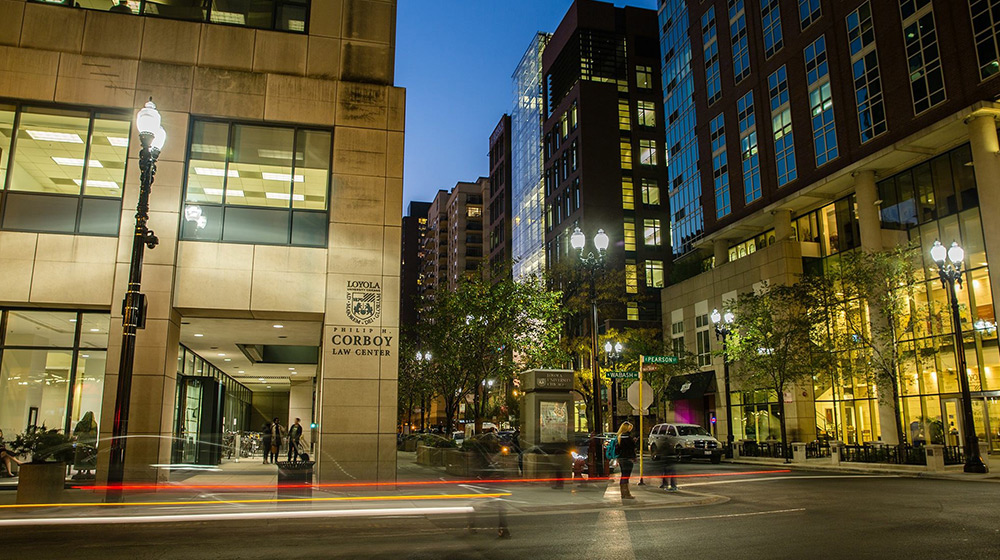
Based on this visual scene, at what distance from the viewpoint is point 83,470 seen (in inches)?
656

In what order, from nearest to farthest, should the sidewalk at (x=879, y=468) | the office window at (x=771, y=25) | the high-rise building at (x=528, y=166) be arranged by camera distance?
the sidewalk at (x=879, y=468) → the office window at (x=771, y=25) → the high-rise building at (x=528, y=166)

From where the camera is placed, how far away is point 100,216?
1770cm

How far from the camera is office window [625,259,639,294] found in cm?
7600

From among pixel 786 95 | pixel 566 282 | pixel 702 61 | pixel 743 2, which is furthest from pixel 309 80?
pixel 702 61

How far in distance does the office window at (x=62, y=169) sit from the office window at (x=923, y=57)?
37.4 m

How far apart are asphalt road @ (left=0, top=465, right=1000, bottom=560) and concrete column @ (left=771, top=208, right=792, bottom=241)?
3436 centimetres

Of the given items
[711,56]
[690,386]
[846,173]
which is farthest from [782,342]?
[711,56]

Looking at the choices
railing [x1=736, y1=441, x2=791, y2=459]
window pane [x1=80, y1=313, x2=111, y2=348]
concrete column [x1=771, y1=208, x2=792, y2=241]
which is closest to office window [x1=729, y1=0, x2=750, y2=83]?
concrete column [x1=771, y1=208, x2=792, y2=241]

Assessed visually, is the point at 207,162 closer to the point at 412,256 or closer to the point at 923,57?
the point at 923,57

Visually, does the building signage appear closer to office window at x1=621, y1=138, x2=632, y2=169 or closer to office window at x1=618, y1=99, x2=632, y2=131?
office window at x1=621, y1=138, x2=632, y2=169

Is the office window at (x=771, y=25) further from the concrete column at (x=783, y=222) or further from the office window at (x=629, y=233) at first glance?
the office window at (x=629, y=233)

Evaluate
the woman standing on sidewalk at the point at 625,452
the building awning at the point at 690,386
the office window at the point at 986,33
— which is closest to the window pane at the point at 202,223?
the woman standing on sidewalk at the point at 625,452

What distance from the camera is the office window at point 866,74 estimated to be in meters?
39.3

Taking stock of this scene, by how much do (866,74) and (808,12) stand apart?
804 cm
